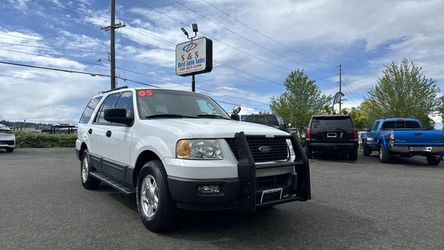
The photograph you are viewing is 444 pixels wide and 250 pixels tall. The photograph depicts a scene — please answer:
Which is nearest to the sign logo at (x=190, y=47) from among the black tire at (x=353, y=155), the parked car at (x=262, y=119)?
the parked car at (x=262, y=119)

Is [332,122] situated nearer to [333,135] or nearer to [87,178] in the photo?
[333,135]

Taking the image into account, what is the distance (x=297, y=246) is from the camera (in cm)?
425

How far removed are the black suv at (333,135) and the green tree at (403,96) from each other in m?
18.0

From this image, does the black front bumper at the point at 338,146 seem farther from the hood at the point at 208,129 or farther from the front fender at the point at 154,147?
the front fender at the point at 154,147

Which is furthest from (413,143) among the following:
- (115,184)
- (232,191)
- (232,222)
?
(232,191)

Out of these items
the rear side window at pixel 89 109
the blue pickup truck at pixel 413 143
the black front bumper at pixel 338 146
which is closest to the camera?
the rear side window at pixel 89 109

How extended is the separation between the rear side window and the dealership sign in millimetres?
14135

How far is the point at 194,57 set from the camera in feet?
74.7

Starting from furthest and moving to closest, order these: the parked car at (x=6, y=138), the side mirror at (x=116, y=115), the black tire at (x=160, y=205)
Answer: the parked car at (x=6, y=138) < the side mirror at (x=116, y=115) < the black tire at (x=160, y=205)

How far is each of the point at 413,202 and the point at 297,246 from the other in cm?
357

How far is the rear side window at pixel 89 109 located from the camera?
777 centimetres

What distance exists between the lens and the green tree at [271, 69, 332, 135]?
3712 centimetres

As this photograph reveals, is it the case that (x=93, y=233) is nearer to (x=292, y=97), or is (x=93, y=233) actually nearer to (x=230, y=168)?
(x=230, y=168)

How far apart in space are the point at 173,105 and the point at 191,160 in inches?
70.2
